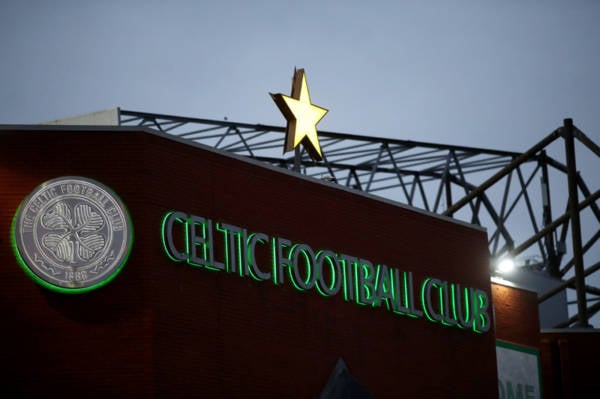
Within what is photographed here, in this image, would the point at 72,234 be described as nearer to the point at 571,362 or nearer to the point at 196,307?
the point at 196,307

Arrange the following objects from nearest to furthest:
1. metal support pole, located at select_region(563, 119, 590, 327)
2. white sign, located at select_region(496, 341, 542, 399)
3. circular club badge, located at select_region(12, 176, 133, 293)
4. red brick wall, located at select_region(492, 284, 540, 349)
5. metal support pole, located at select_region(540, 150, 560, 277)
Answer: circular club badge, located at select_region(12, 176, 133, 293) < white sign, located at select_region(496, 341, 542, 399) < red brick wall, located at select_region(492, 284, 540, 349) < metal support pole, located at select_region(563, 119, 590, 327) < metal support pole, located at select_region(540, 150, 560, 277)

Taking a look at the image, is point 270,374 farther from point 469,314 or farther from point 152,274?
point 469,314

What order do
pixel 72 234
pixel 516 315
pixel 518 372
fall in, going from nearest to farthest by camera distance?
1. pixel 72 234
2. pixel 518 372
3. pixel 516 315

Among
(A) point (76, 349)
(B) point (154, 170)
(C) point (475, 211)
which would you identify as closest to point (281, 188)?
(B) point (154, 170)

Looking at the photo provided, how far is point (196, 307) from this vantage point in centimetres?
3456

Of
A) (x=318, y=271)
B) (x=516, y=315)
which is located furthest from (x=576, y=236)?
(x=318, y=271)

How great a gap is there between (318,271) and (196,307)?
4.83m

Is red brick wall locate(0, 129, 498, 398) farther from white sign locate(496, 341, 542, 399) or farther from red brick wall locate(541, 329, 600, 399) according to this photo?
red brick wall locate(541, 329, 600, 399)

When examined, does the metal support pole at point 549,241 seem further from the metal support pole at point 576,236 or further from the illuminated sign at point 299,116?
the illuminated sign at point 299,116

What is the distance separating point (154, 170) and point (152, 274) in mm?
2598

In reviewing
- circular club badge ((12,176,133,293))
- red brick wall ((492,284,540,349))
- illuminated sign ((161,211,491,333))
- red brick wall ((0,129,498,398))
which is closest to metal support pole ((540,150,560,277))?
red brick wall ((492,284,540,349))

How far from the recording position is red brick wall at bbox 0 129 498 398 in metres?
32.8

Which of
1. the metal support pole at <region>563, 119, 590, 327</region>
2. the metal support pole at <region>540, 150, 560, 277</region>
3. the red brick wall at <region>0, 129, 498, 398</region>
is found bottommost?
the red brick wall at <region>0, 129, 498, 398</region>

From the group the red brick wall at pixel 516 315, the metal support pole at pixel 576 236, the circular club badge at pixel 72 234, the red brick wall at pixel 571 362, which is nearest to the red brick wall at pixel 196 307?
the circular club badge at pixel 72 234
